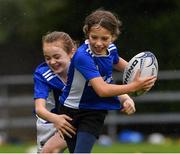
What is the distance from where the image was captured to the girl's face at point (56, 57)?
7.30 m

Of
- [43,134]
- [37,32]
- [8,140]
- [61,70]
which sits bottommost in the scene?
[8,140]

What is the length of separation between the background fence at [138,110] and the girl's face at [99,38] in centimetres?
910

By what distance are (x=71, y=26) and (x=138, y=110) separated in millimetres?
2487

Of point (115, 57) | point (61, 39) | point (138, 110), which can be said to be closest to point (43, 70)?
point (61, 39)

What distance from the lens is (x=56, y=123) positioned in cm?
684

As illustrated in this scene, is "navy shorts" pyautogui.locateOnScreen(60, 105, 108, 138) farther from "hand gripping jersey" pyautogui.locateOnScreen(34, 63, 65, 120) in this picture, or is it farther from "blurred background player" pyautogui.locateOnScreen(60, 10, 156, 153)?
"hand gripping jersey" pyautogui.locateOnScreen(34, 63, 65, 120)

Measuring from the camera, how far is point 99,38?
21.8 feet

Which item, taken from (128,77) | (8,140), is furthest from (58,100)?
(8,140)

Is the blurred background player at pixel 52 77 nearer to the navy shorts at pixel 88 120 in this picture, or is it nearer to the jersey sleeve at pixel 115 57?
the navy shorts at pixel 88 120

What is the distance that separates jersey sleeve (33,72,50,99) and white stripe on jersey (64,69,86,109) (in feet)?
1.54

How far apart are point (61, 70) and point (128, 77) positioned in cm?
64

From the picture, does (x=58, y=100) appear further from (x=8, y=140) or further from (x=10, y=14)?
(x=10, y=14)

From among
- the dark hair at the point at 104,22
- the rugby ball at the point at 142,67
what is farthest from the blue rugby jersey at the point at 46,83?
the dark hair at the point at 104,22

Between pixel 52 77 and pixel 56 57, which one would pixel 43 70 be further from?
pixel 56 57
